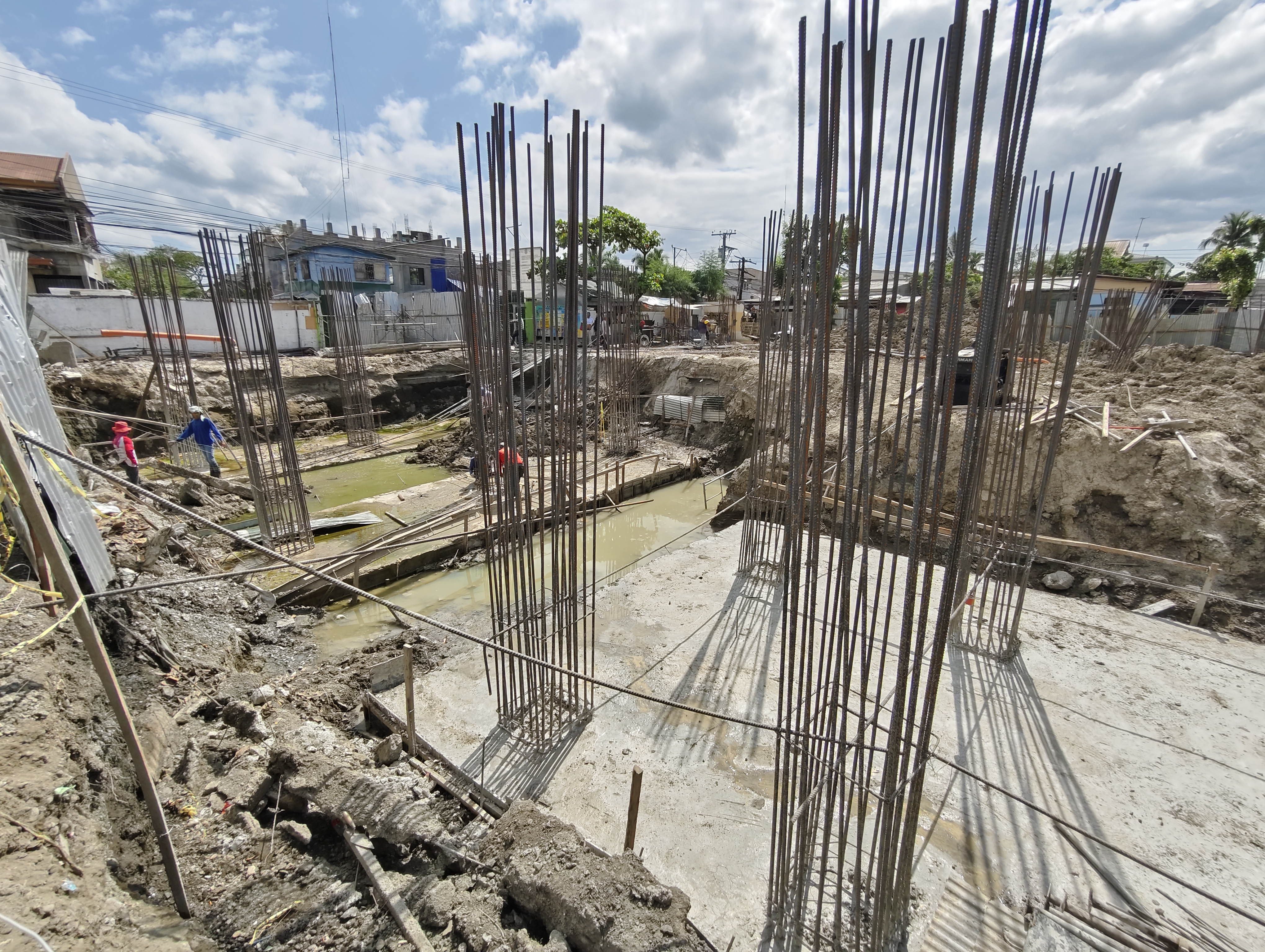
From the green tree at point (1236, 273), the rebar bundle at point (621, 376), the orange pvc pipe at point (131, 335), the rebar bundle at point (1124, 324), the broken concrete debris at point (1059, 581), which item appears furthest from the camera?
the green tree at point (1236, 273)

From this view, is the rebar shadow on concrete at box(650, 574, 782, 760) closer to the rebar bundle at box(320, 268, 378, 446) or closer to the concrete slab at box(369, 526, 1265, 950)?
the concrete slab at box(369, 526, 1265, 950)

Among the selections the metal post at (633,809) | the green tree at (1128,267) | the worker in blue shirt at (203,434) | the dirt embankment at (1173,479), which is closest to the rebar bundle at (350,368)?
the worker in blue shirt at (203,434)

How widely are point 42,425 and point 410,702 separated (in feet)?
13.5

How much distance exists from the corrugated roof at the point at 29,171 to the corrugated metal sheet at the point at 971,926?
1488 inches

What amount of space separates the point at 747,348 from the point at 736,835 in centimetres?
1692

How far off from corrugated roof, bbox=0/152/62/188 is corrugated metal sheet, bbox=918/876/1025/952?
3781 centimetres

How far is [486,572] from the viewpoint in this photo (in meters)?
7.74

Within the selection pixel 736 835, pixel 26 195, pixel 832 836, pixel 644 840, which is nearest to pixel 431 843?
pixel 644 840

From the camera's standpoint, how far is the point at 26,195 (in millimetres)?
23812

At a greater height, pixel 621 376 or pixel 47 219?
pixel 47 219

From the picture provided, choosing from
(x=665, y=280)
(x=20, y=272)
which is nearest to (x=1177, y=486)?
(x=20, y=272)

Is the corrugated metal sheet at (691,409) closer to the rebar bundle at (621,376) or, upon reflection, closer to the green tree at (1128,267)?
the rebar bundle at (621,376)

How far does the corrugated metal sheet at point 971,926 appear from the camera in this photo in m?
2.55

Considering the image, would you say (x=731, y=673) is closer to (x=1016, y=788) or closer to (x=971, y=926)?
(x=1016, y=788)
